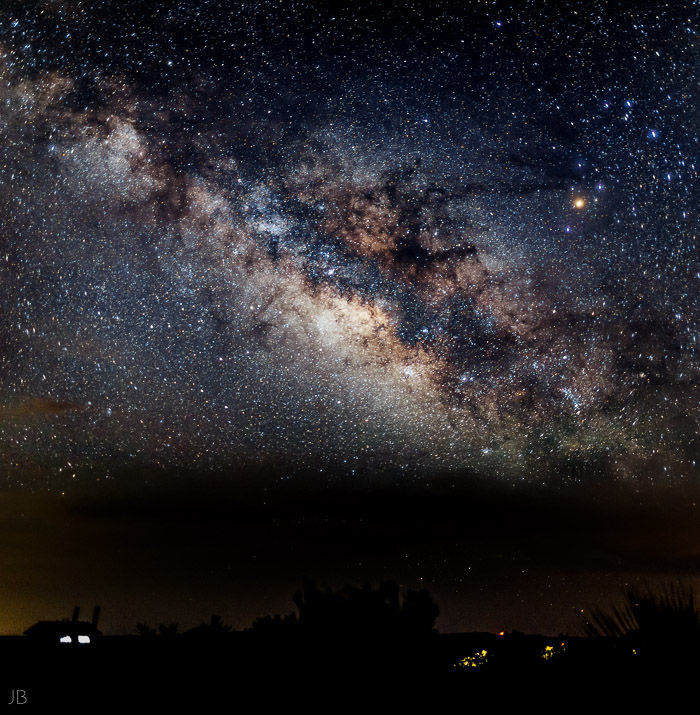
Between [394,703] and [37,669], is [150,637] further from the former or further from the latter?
[394,703]

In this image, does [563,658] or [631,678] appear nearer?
[631,678]

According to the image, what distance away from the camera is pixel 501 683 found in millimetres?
4105

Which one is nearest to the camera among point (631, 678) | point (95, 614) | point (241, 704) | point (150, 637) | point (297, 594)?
point (297, 594)

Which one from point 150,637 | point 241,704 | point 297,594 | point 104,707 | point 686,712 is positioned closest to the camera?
point 297,594

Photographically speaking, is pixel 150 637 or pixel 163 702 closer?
pixel 163 702

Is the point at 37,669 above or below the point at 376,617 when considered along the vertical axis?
below

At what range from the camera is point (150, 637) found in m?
4.70

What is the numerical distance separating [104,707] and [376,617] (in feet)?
7.83

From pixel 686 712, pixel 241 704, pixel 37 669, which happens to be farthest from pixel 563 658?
pixel 37 669

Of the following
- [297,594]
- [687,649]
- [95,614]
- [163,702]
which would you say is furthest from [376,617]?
[95,614]

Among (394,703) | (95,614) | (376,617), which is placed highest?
(376,617)

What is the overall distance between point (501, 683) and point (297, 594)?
2.77 meters

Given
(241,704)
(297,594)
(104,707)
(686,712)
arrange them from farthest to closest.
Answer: (686,712) → (104,707) → (241,704) → (297,594)

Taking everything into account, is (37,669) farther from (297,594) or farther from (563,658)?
(563,658)
